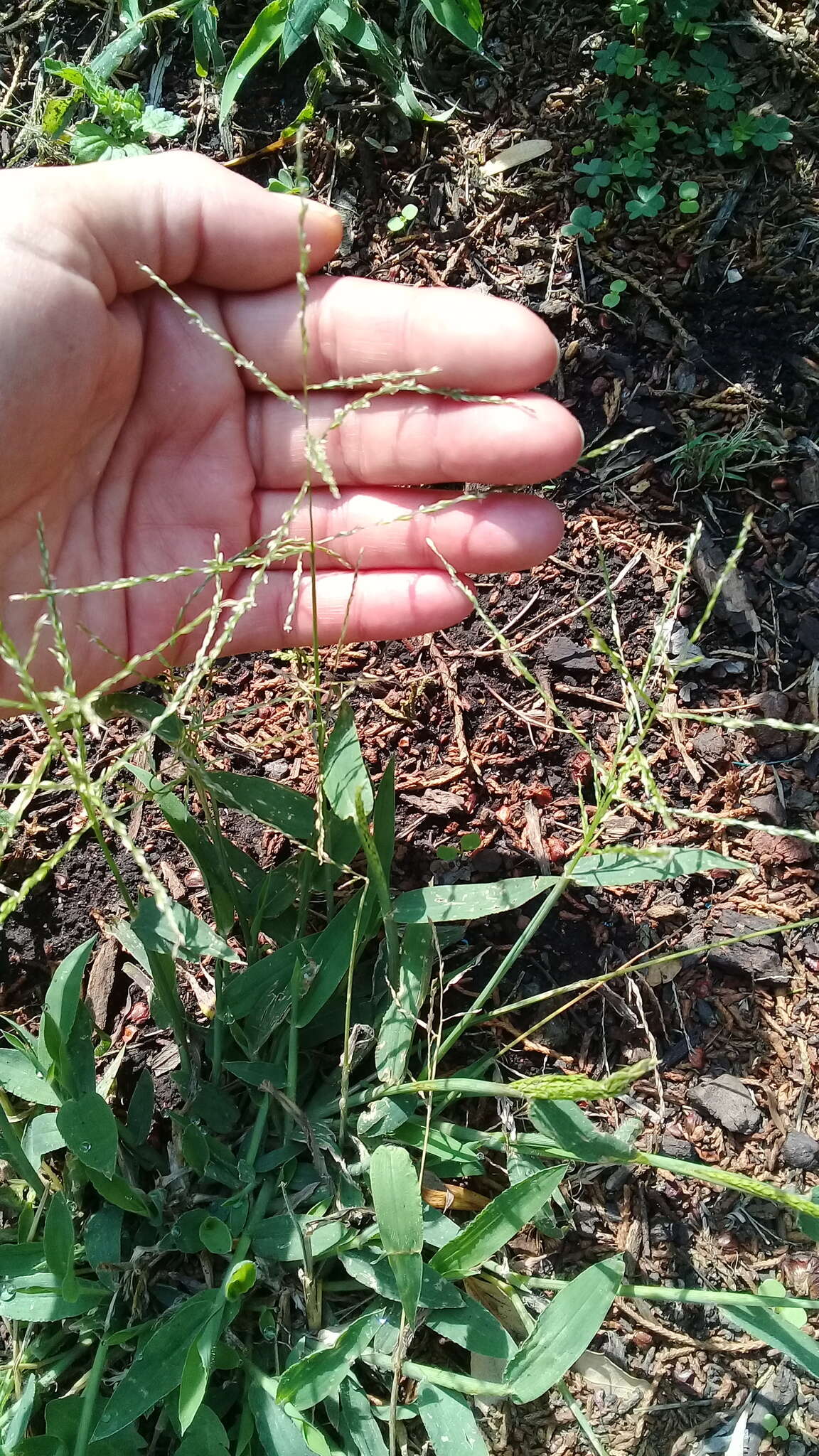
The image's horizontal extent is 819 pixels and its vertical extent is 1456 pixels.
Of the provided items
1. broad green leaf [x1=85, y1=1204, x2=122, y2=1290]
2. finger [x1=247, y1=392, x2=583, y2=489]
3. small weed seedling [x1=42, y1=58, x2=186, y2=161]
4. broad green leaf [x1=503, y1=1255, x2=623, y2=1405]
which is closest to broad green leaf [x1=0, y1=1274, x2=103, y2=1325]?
broad green leaf [x1=85, y1=1204, x2=122, y2=1290]

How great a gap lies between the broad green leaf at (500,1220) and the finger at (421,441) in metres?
1.01

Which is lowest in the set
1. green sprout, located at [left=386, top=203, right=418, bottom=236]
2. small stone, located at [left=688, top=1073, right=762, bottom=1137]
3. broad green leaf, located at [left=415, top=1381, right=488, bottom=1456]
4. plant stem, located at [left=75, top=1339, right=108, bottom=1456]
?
small stone, located at [left=688, top=1073, right=762, bottom=1137]

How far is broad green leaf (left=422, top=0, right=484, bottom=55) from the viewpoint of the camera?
1968 millimetres

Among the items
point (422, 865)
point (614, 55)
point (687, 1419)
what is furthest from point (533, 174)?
point (687, 1419)

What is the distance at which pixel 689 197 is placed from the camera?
2109 mm

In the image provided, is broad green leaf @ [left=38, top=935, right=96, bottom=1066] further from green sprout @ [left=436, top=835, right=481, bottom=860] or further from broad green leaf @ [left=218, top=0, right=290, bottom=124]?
broad green leaf @ [left=218, top=0, right=290, bottom=124]

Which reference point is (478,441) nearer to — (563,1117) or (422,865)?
(422,865)

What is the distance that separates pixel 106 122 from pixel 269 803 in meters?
1.67

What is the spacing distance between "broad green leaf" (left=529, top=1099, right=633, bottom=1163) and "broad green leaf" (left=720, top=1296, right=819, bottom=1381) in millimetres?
233

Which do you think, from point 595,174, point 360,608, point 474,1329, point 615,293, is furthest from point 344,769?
point 595,174

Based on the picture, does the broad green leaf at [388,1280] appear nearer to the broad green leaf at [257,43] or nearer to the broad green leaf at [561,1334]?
the broad green leaf at [561,1334]

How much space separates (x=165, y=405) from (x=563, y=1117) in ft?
4.11

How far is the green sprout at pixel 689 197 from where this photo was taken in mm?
2105

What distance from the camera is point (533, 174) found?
7.14 feet
